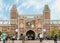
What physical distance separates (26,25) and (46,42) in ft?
194

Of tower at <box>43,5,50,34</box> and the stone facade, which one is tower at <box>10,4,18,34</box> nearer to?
the stone facade

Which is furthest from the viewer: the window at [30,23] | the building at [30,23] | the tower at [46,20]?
the tower at [46,20]

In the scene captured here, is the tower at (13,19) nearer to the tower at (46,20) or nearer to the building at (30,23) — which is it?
the building at (30,23)

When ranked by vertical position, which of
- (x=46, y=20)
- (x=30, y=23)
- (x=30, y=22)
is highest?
(x=46, y=20)

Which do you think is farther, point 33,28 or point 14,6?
point 14,6

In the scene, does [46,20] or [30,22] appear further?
[46,20]

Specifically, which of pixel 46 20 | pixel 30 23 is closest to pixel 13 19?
pixel 30 23

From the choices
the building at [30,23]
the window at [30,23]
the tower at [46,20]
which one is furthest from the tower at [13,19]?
the tower at [46,20]

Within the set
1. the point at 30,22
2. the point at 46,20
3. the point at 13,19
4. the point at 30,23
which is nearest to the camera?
the point at 30,23

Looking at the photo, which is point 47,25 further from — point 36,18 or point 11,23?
point 11,23

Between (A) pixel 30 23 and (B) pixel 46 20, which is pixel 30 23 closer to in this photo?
(A) pixel 30 23

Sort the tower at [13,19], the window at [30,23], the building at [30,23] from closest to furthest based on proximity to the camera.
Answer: the window at [30,23] < the building at [30,23] < the tower at [13,19]

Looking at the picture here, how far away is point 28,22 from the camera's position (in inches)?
3337

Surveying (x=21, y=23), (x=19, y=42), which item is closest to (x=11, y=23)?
(x=21, y=23)
